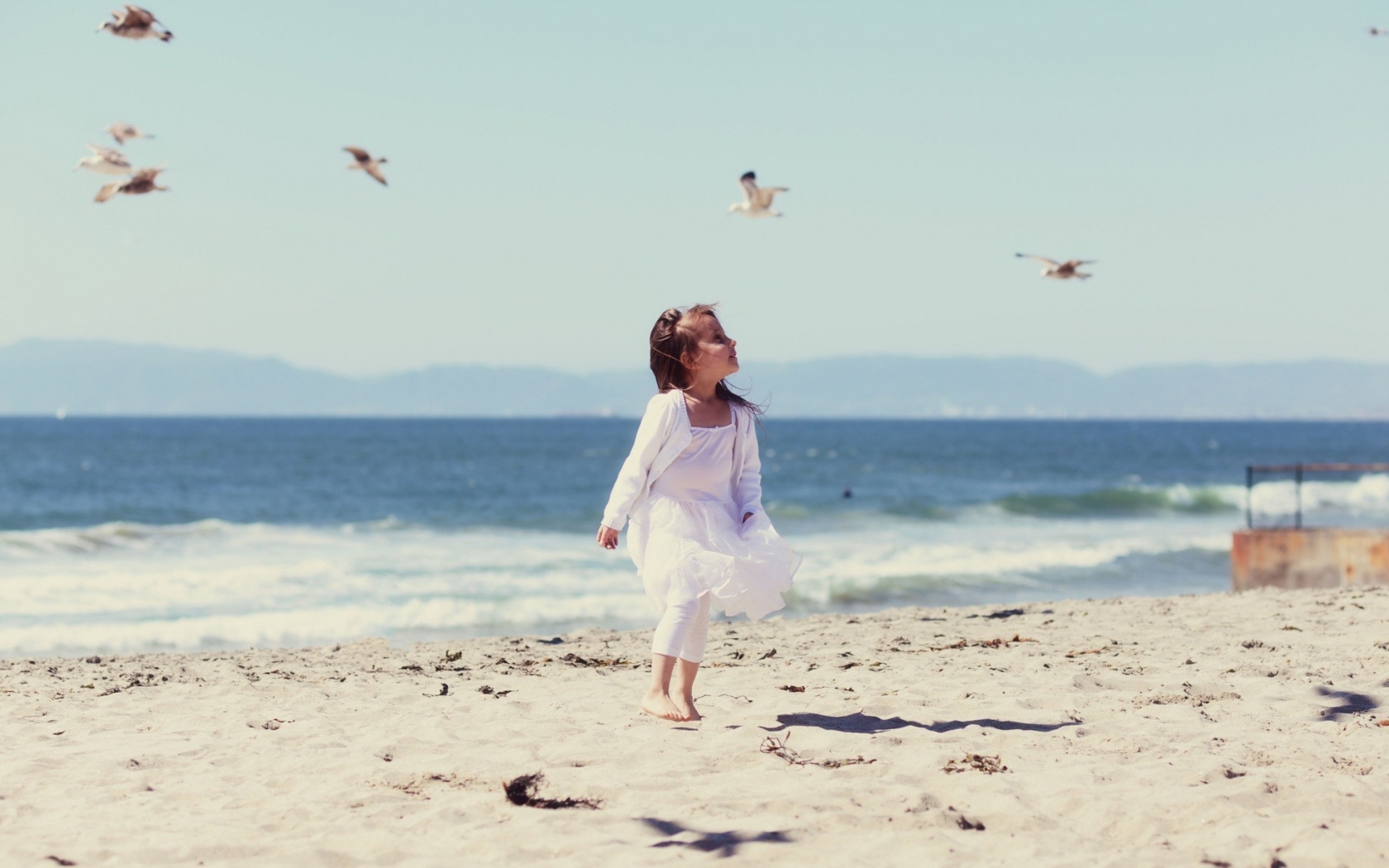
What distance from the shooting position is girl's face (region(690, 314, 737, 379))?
4.93 meters

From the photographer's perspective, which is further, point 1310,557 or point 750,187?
point 1310,557

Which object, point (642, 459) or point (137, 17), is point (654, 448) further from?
point (137, 17)

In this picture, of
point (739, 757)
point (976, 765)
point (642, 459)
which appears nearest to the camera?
point (976, 765)

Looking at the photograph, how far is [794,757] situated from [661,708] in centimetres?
83

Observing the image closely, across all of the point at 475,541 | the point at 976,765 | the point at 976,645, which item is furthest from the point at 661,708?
the point at 475,541

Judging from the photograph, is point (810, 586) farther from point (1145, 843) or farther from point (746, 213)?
point (1145, 843)

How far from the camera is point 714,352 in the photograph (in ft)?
16.1

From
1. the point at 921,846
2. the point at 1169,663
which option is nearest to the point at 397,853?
the point at 921,846

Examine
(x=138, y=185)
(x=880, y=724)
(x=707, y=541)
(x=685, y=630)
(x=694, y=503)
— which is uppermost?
(x=138, y=185)

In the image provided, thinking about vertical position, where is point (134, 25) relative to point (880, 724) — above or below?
above

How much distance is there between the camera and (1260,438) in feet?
375

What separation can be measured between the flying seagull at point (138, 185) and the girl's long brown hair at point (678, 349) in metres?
4.95

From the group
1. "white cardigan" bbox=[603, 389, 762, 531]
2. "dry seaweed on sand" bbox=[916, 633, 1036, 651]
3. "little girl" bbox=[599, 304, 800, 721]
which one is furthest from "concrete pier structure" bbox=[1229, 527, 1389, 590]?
"white cardigan" bbox=[603, 389, 762, 531]

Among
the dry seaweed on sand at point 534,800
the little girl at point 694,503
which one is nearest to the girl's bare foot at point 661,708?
the little girl at point 694,503
